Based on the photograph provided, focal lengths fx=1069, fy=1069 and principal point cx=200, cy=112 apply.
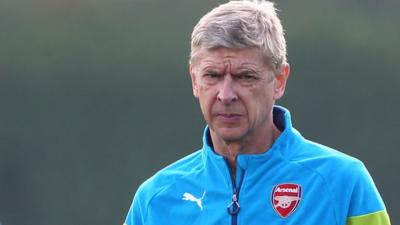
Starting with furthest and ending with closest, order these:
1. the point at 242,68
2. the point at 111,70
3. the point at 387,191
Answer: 1. the point at 111,70
2. the point at 387,191
3. the point at 242,68

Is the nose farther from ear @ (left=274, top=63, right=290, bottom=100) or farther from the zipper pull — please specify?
the zipper pull

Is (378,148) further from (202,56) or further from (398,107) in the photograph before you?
(202,56)

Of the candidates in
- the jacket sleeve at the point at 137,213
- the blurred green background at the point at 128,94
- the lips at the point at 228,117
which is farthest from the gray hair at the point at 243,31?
the blurred green background at the point at 128,94

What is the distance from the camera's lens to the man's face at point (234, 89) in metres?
2.84

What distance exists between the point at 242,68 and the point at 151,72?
4411mm

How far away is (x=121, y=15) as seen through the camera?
7.27m

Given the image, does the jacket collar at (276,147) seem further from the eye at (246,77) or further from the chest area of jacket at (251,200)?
the eye at (246,77)

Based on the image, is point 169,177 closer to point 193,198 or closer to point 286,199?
point 193,198

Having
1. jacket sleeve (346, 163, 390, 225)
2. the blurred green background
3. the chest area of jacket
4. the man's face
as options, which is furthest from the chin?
the blurred green background

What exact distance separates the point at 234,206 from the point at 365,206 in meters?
0.36

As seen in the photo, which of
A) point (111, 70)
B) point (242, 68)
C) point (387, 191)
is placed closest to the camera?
point (242, 68)

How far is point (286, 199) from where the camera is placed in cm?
286

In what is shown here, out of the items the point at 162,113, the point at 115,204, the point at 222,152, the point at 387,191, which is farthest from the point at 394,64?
the point at 222,152

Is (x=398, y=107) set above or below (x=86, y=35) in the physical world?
below
